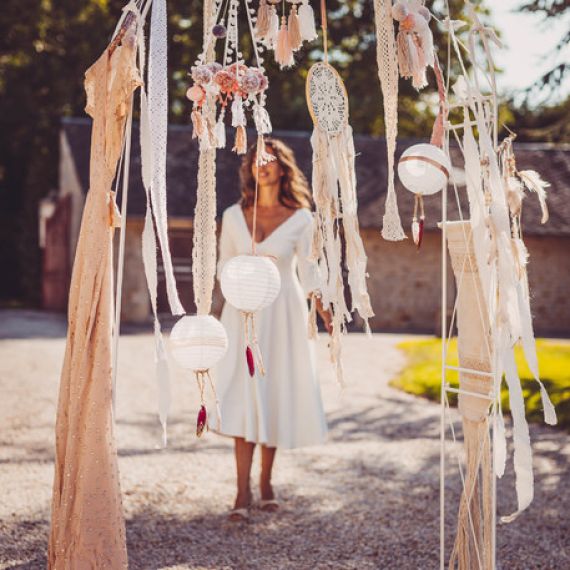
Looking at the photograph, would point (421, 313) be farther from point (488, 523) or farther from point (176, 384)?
point (488, 523)

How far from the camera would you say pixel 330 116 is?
2621 mm

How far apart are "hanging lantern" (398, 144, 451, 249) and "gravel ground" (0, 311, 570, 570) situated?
928 millimetres

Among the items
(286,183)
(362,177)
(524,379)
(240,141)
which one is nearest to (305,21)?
(240,141)

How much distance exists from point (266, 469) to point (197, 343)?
1.92 metres

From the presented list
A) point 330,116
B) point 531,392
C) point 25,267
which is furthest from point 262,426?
point 25,267

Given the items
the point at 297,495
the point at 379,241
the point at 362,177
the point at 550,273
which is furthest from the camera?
the point at 362,177

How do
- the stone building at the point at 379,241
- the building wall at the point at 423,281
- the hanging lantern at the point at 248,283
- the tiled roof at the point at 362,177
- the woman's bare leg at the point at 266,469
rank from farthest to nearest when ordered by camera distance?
the building wall at the point at 423,281, the tiled roof at the point at 362,177, the stone building at the point at 379,241, the woman's bare leg at the point at 266,469, the hanging lantern at the point at 248,283

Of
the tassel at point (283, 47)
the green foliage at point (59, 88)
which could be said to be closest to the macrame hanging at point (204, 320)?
the tassel at point (283, 47)

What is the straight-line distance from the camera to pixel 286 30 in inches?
99.5

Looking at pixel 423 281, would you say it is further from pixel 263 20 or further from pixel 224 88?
pixel 224 88

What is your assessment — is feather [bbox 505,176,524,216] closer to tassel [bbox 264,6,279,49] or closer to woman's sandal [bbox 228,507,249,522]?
tassel [bbox 264,6,279,49]

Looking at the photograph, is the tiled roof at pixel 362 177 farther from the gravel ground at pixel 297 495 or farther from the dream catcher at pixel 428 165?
the dream catcher at pixel 428 165

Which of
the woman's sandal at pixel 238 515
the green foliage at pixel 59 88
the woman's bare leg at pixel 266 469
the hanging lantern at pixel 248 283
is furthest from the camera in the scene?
the green foliage at pixel 59 88

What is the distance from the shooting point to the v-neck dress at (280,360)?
13.5 feet
